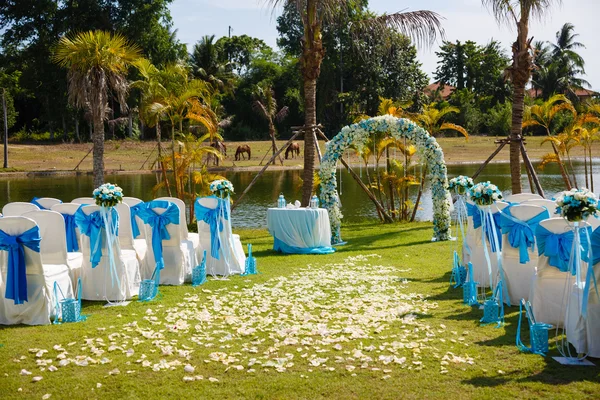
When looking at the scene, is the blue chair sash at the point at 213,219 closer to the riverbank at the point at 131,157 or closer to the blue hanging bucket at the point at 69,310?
the blue hanging bucket at the point at 69,310

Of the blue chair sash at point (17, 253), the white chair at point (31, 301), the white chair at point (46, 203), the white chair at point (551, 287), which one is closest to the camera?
the white chair at point (551, 287)

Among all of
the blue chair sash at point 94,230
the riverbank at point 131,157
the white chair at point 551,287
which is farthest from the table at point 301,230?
the riverbank at point 131,157

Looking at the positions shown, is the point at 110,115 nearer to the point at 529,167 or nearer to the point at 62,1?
the point at 62,1

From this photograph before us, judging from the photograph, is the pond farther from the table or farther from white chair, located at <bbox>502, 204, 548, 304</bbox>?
white chair, located at <bbox>502, 204, 548, 304</bbox>

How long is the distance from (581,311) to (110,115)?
1953 inches

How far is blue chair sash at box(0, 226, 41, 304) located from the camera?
6.88 meters

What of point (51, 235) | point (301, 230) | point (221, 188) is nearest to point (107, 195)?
point (51, 235)

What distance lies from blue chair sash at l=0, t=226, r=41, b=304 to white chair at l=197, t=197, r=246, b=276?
353 cm

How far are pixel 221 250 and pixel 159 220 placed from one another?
137cm

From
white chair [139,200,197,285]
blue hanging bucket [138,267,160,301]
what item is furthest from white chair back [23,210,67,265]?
white chair [139,200,197,285]

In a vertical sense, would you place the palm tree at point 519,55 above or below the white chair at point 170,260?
above

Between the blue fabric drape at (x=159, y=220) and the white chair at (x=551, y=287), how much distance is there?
4.93 metres

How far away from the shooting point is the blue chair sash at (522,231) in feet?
24.5

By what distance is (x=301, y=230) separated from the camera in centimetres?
1267
